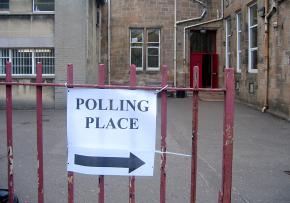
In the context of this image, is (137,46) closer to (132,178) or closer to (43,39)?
(43,39)

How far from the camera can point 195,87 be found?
4.28 m

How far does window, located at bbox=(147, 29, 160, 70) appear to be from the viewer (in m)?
28.2

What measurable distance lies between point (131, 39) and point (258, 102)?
10552 mm

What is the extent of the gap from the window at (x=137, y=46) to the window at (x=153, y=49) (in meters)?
0.42

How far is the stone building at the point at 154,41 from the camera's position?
18.5 m

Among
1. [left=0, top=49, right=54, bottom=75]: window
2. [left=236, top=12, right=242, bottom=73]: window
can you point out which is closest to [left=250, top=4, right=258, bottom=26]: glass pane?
[left=236, top=12, right=242, bottom=73]: window

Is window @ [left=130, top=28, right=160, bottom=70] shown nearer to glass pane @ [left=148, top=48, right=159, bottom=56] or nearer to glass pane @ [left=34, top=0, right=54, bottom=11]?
glass pane @ [left=148, top=48, right=159, bottom=56]

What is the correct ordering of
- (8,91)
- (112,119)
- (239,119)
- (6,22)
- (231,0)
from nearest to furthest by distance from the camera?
(112,119)
(8,91)
(239,119)
(6,22)
(231,0)

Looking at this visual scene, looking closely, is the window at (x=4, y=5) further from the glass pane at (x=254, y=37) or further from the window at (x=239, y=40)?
the window at (x=239, y=40)

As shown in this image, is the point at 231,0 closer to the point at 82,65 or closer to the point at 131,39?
the point at 131,39

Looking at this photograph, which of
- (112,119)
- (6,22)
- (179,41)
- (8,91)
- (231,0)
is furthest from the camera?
(179,41)

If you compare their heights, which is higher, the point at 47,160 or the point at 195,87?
the point at 195,87

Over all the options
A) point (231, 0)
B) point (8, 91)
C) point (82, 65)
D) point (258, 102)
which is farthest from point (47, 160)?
point (231, 0)

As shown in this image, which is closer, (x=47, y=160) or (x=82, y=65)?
(x=47, y=160)
